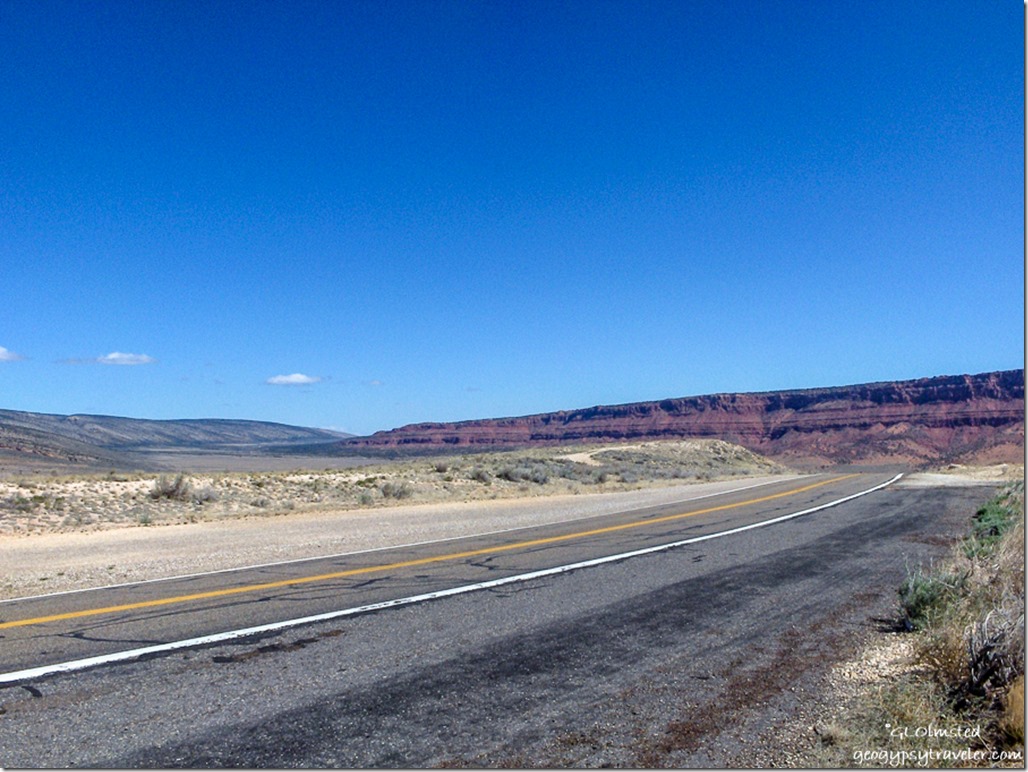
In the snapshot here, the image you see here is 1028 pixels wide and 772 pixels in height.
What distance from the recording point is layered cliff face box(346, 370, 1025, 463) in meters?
89.2

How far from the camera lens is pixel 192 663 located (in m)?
5.93

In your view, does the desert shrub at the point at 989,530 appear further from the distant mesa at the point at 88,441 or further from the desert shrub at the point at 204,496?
the distant mesa at the point at 88,441

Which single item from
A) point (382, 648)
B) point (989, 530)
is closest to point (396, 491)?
point (989, 530)

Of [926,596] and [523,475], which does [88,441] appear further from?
[926,596]

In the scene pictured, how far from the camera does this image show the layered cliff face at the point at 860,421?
89.2 m

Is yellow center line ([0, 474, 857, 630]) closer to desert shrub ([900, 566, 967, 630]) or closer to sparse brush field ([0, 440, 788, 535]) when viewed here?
desert shrub ([900, 566, 967, 630])

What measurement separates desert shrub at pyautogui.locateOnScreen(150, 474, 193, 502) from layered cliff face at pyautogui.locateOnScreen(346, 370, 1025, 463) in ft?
219

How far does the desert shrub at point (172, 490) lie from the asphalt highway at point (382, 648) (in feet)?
59.3

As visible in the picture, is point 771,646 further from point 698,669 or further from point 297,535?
point 297,535

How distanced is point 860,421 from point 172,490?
328ft

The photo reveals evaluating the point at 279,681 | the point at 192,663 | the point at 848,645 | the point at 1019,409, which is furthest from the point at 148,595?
the point at 1019,409

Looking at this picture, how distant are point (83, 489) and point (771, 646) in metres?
29.0

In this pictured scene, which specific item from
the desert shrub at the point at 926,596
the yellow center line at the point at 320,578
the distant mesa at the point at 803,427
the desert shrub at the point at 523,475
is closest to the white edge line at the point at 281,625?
the yellow center line at the point at 320,578

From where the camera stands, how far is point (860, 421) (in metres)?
105
